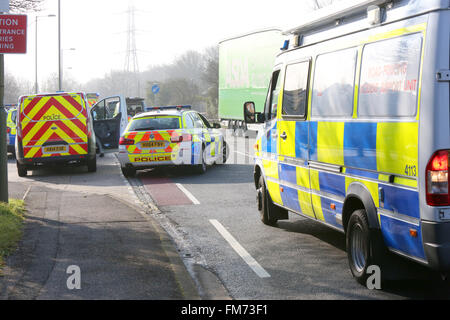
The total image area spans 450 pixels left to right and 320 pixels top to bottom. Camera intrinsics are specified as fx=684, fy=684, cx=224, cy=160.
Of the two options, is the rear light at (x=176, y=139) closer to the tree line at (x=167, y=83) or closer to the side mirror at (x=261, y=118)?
the side mirror at (x=261, y=118)

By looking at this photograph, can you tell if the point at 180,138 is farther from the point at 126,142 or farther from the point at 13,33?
the point at 13,33

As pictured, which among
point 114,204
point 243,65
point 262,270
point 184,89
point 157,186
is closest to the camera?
point 262,270

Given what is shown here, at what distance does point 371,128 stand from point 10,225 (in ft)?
16.6

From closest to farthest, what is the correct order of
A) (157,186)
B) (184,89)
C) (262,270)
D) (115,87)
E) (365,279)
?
1. (365,279)
2. (262,270)
3. (157,186)
4. (184,89)
5. (115,87)

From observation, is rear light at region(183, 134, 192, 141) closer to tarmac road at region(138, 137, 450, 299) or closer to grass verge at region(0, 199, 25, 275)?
tarmac road at region(138, 137, 450, 299)

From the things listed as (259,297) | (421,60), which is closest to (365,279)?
(259,297)

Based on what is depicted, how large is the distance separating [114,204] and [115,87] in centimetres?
10455

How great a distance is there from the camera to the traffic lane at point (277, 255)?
6004 millimetres

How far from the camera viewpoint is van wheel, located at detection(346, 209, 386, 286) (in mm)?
5805

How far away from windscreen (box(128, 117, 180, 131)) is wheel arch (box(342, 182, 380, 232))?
31.3 ft

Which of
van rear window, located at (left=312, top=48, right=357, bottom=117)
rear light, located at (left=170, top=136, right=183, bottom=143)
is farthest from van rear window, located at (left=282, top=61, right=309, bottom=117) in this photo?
rear light, located at (left=170, top=136, right=183, bottom=143)

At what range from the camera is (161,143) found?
50.6 feet
